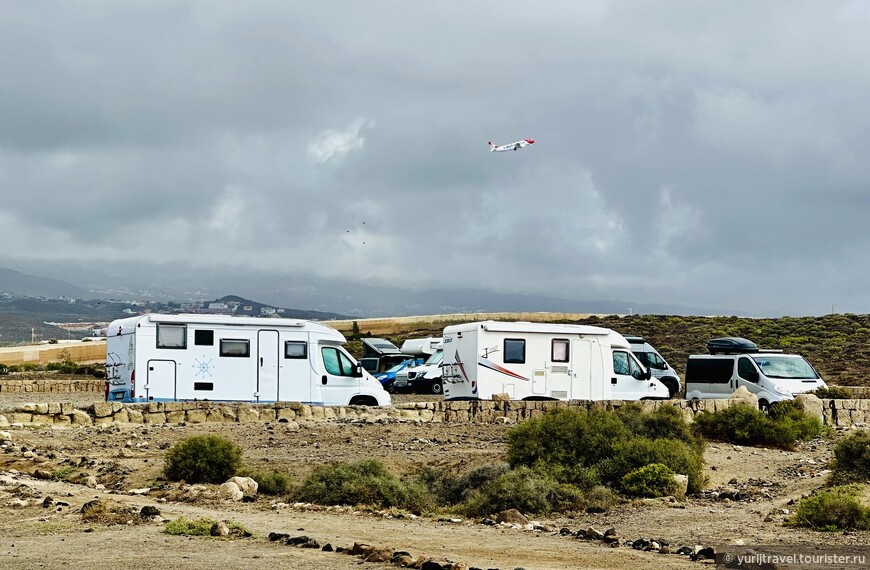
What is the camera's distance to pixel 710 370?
106 ft

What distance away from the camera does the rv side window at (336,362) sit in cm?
2642

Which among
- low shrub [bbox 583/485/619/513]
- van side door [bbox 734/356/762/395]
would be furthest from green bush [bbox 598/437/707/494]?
van side door [bbox 734/356/762/395]

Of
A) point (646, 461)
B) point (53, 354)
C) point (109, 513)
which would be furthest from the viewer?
point (53, 354)

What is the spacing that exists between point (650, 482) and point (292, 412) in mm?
10469

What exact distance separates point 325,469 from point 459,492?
1.88m

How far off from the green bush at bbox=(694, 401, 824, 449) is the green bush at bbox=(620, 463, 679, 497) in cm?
785

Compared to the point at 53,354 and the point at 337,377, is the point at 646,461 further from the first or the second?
the point at 53,354

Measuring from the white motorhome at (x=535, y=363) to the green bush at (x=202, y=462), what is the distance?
483 inches

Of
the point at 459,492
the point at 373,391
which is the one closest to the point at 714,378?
the point at 373,391

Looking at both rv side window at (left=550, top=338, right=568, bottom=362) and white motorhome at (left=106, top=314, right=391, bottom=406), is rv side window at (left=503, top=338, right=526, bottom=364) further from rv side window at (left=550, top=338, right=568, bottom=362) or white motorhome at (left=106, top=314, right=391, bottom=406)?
white motorhome at (left=106, top=314, right=391, bottom=406)

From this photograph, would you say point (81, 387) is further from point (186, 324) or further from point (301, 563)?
point (301, 563)

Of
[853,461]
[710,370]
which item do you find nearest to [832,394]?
[710,370]

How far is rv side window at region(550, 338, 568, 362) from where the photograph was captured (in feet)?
94.1

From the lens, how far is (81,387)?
41.1 m
